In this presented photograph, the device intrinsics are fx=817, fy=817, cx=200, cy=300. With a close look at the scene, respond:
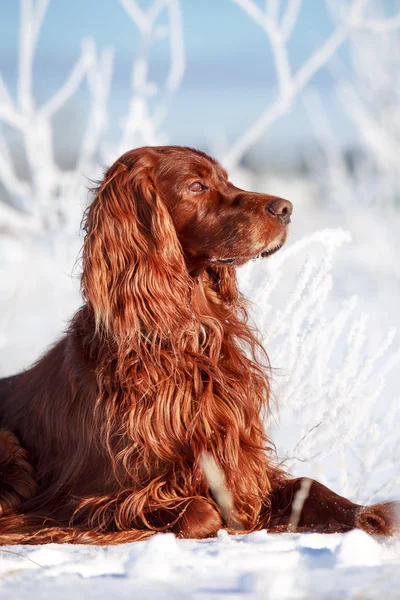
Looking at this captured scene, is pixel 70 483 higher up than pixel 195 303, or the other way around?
pixel 195 303

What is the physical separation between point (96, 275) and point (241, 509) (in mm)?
997

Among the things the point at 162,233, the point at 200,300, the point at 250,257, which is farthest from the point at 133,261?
the point at 250,257

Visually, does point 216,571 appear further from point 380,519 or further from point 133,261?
point 133,261

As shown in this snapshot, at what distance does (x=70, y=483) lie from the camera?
10.5 ft

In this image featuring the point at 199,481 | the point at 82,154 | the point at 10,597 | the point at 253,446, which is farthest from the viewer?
the point at 82,154

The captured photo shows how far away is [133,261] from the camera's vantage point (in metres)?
3.05

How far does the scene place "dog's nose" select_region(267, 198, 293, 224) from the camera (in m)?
3.07

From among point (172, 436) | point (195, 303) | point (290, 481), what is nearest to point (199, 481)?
point (172, 436)

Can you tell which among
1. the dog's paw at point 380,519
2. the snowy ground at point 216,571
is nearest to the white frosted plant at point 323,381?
the dog's paw at point 380,519

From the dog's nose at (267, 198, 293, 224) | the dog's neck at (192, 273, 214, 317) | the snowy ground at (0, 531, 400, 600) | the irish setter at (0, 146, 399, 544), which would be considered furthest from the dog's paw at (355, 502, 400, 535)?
the dog's nose at (267, 198, 293, 224)

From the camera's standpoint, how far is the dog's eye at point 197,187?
315cm

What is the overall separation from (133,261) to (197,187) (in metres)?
0.39

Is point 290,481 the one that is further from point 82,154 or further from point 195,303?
point 82,154

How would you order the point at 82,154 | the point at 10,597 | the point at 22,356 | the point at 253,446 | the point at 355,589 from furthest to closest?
the point at 22,356, the point at 82,154, the point at 253,446, the point at 10,597, the point at 355,589
